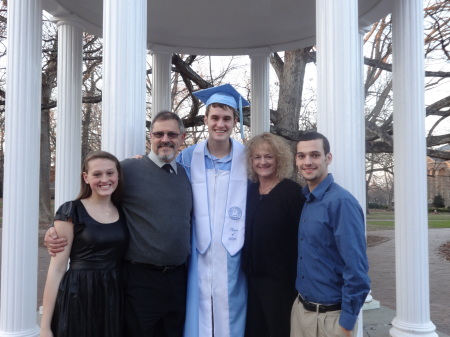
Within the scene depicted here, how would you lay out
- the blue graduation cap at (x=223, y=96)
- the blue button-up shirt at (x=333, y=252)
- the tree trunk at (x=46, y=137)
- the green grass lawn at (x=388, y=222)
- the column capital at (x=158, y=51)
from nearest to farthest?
1. the blue button-up shirt at (x=333, y=252)
2. the blue graduation cap at (x=223, y=96)
3. the column capital at (x=158, y=51)
4. the tree trunk at (x=46, y=137)
5. the green grass lawn at (x=388, y=222)

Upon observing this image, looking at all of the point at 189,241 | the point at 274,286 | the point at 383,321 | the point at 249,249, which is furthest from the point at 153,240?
the point at 383,321

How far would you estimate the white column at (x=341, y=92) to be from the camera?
407 centimetres

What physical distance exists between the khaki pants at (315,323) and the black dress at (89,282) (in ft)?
4.72

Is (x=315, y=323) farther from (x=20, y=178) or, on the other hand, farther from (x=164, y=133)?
(x=20, y=178)

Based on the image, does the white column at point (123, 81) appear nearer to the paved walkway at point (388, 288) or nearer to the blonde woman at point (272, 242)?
the blonde woman at point (272, 242)

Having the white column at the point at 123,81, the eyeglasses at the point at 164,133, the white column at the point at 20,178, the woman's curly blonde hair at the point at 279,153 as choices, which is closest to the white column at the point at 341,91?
the woman's curly blonde hair at the point at 279,153

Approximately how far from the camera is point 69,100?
22.4ft

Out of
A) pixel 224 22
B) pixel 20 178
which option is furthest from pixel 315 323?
pixel 224 22

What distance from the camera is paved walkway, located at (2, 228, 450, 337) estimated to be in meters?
6.74

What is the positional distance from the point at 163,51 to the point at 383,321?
21.1ft

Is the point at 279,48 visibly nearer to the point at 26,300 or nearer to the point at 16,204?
the point at 16,204

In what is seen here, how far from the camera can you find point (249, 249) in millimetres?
3670

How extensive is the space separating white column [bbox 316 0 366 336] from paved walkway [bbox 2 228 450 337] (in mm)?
3016

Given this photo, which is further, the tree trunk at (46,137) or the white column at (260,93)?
the tree trunk at (46,137)
